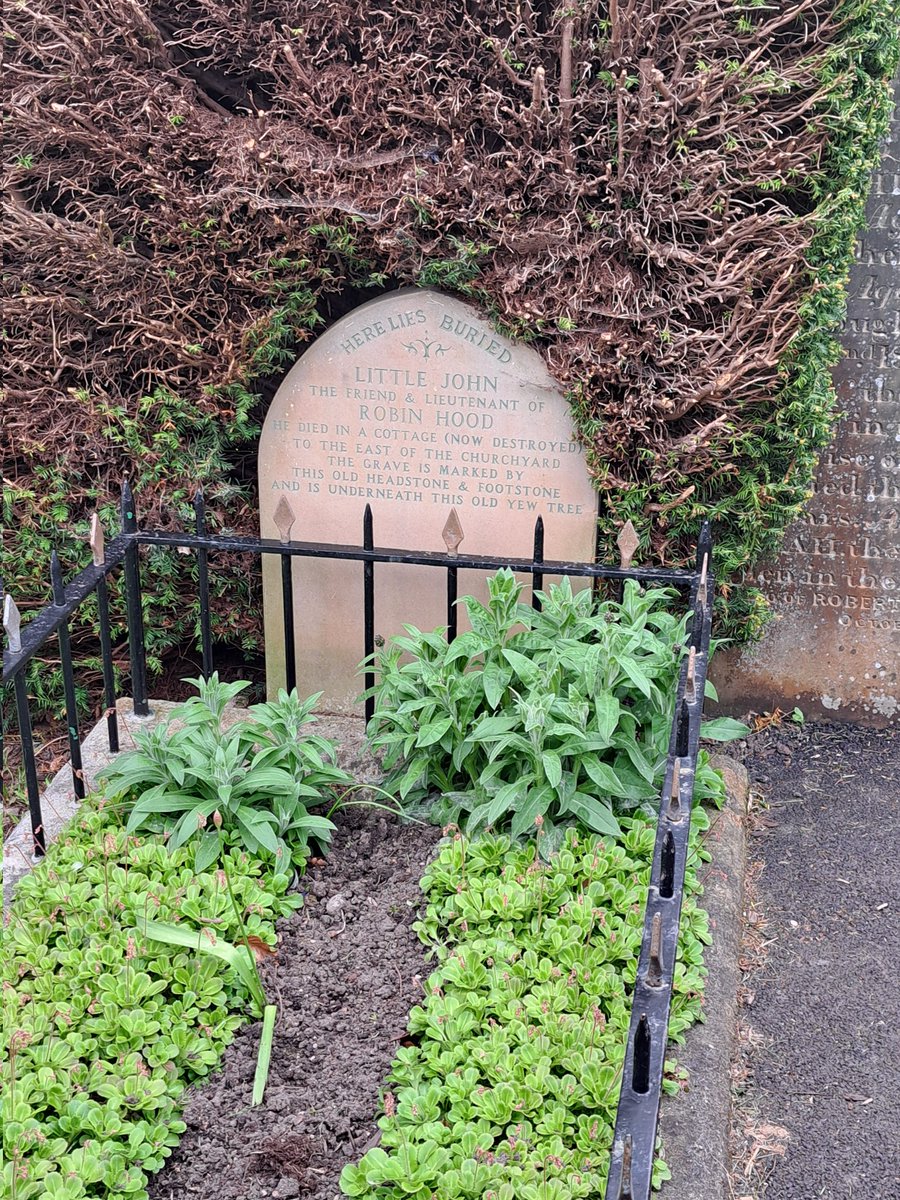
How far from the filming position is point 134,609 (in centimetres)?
425

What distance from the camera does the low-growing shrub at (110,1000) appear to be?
8.29 ft

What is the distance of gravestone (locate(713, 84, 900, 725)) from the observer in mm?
4578

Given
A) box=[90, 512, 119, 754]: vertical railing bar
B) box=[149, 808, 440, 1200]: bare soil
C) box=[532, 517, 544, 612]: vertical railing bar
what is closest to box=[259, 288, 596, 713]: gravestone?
box=[532, 517, 544, 612]: vertical railing bar

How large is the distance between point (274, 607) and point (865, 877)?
8.16 ft

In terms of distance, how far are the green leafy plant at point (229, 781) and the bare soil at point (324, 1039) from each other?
195mm

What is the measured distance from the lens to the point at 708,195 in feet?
12.8

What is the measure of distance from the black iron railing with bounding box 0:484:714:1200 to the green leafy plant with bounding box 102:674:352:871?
0.28m

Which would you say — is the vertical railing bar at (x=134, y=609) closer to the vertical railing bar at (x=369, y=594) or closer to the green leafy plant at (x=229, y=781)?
the green leafy plant at (x=229, y=781)

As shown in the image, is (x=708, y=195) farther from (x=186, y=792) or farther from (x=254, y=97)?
(x=186, y=792)

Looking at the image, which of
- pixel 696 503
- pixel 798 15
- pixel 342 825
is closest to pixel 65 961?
pixel 342 825

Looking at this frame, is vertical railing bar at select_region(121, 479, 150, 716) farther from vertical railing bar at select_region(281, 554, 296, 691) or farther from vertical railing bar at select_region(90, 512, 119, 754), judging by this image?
vertical railing bar at select_region(281, 554, 296, 691)

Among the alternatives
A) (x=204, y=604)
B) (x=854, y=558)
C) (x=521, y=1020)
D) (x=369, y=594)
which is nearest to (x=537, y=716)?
(x=521, y=1020)

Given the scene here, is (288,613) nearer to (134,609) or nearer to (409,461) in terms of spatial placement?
(134,609)

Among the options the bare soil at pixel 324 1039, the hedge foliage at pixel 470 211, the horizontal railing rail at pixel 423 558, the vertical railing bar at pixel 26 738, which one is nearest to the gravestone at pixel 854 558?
the hedge foliage at pixel 470 211
